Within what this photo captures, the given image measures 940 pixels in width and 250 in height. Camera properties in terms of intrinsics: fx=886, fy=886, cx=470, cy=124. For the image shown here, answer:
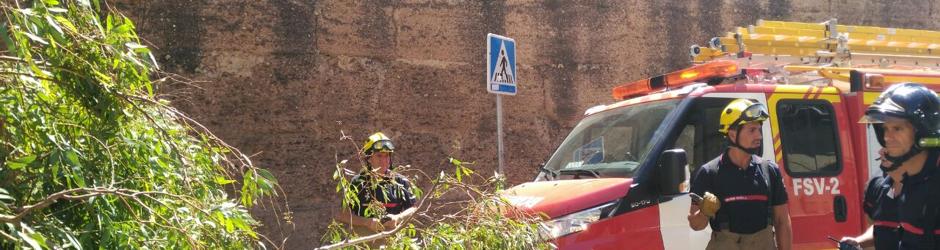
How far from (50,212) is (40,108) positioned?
39 centimetres

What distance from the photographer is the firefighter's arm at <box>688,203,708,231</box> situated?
203 inches

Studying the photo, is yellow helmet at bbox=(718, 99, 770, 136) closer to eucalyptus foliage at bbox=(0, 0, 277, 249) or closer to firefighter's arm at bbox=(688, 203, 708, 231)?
firefighter's arm at bbox=(688, 203, 708, 231)

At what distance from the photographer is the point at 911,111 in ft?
13.1

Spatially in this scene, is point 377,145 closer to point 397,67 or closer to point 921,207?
point 921,207

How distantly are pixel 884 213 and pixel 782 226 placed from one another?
1.07 metres

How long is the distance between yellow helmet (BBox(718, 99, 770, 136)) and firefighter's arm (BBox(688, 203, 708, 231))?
0.51 meters

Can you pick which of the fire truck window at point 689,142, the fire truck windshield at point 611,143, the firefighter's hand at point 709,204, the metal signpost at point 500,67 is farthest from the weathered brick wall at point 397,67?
the firefighter's hand at point 709,204

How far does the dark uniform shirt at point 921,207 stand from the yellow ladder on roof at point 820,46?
118 inches

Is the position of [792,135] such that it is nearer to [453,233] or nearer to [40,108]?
[453,233]

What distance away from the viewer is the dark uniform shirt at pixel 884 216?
4.00m

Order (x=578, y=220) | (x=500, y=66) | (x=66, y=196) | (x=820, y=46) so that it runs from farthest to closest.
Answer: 1. (x=500, y=66)
2. (x=820, y=46)
3. (x=578, y=220)
4. (x=66, y=196)

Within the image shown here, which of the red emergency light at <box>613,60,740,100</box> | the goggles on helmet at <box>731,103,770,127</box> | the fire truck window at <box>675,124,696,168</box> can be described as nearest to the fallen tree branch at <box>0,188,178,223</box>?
the goggles on helmet at <box>731,103,770,127</box>

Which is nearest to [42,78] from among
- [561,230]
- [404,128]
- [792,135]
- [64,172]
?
[64,172]

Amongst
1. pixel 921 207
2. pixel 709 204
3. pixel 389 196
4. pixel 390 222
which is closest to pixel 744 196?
pixel 709 204
